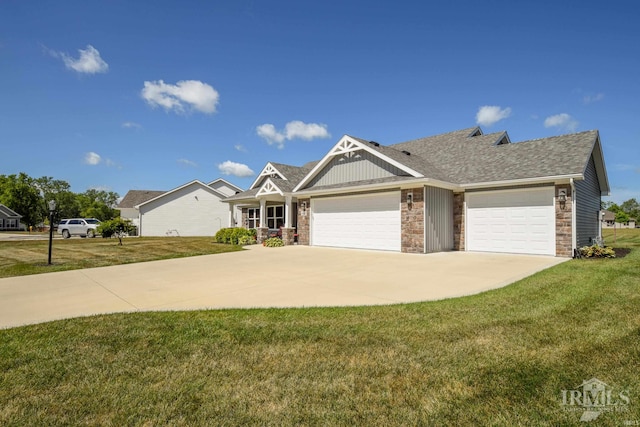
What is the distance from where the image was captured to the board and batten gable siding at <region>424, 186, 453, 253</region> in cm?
1341

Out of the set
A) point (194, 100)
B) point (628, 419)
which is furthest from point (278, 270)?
point (194, 100)

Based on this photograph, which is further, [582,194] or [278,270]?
[582,194]

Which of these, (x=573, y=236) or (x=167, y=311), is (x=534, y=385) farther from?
(x=573, y=236)

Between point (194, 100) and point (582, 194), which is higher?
point (194, 100)

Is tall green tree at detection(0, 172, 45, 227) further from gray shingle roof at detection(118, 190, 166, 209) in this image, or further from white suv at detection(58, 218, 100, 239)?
white suv at detection(58, 218, 100, 239)

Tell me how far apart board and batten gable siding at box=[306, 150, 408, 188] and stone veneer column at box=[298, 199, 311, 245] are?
1.20 meters

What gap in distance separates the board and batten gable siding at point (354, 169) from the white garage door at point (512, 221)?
12.3 ft

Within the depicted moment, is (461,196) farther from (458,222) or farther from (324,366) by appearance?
(324,366)

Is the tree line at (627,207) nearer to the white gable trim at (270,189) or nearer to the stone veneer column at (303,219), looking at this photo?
the stone veneer column at (303,219)

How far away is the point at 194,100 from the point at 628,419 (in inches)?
913

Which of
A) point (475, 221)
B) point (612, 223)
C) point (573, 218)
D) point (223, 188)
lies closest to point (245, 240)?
point (475, 221)

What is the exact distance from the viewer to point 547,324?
14.0 ft

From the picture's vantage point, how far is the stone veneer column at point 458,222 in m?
14.4

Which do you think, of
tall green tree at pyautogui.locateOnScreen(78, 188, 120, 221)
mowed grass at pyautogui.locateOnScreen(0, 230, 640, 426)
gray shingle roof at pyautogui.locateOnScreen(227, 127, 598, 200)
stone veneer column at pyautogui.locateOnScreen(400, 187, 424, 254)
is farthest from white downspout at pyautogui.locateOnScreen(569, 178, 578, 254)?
tall green tree at pyautogui.locateOnScreen(78, 188, 120, 221)
